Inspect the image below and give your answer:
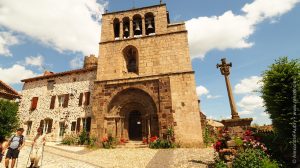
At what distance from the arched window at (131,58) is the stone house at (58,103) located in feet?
12.1

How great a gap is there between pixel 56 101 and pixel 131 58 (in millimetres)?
8712

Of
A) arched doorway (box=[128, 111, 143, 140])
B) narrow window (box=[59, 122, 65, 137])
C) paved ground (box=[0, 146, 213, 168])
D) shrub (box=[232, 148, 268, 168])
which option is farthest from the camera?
narrow window (box=[59, 122, 65, 137])

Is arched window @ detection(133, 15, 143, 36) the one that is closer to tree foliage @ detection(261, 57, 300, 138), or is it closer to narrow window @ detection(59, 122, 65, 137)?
narrow window @ detection(59, 122, 65, 137)

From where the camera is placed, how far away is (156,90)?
1380 cm

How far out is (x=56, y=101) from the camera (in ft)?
59.4

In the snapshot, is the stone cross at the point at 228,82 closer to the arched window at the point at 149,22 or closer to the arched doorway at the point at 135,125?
the arched doorway at the point at 135,125

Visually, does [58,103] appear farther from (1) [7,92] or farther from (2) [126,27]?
(2) [126,27]

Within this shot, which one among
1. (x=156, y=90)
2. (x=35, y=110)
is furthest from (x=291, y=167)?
(x=35, y=110)

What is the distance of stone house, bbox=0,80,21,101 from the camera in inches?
721

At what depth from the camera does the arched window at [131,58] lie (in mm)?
15875

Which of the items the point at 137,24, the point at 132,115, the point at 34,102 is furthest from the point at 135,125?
the point at 34,102

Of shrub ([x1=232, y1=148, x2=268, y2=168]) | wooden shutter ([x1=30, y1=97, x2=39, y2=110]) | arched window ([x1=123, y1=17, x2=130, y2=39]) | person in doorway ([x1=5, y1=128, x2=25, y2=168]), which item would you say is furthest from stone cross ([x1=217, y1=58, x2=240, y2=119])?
wooden shutter ([x1=30, y1=97, x2=39, y2=110])

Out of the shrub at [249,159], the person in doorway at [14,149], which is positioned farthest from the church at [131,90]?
the person in doorway at [14,149]

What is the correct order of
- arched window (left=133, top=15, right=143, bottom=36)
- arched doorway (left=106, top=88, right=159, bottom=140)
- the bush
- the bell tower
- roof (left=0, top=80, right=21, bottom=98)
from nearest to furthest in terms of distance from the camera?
1. the bell tower
2. arched doorway (left=106, top=88, right=159, bottom=140)
3. the bush
4. arched window (left=133, top=15, right=143, bottom=36)
5. roof (left=0, top=80, right=21, bottom=98)
